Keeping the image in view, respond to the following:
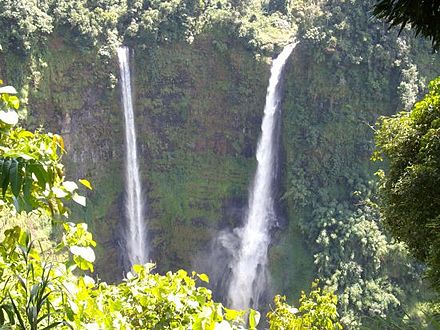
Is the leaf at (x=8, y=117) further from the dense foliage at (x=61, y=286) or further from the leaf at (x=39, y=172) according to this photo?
the leaf at (x=39, y=172)

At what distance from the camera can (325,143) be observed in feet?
71.9

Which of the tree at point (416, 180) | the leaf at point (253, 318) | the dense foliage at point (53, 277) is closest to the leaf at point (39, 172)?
the dense foliage at point (53, 277)

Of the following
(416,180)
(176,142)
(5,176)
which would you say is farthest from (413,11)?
(176,142)

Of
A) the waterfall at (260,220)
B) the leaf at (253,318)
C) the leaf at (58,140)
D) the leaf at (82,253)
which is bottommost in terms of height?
the waterfall at (260,220)

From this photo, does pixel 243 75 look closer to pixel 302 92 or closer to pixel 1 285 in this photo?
pixel 302 92

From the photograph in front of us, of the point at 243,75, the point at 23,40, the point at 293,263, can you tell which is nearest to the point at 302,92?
the point at 243,75

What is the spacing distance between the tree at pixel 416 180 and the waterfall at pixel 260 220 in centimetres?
1598

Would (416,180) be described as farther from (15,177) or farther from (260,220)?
(260,220)

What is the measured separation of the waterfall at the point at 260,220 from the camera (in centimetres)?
2191

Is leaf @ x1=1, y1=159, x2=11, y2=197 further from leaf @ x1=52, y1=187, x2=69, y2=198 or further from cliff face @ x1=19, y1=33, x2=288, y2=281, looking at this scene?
cliff face @ x1=19, y1=33, x2=288, y2=281

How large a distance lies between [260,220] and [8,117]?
69.4 ft

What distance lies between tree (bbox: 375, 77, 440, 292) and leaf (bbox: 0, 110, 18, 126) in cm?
418

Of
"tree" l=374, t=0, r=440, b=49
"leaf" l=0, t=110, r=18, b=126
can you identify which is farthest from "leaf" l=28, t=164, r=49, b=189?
"tree" l=374, t=0, r=440, b=49

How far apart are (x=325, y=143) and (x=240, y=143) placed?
410 centimetres
